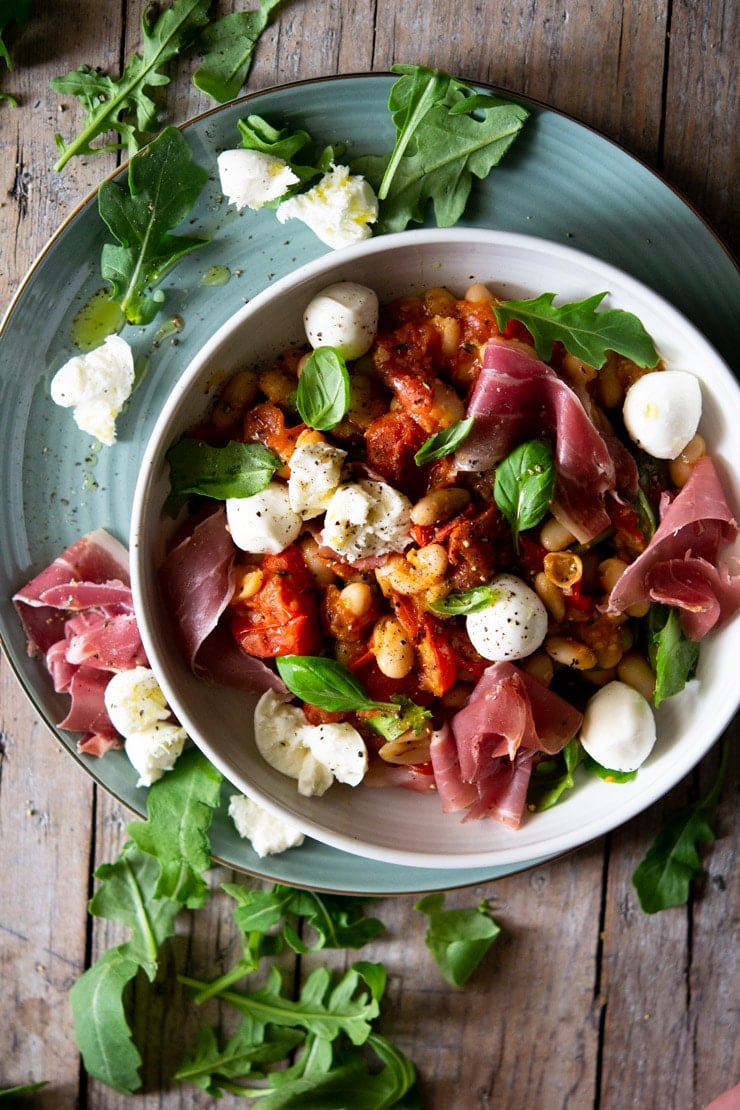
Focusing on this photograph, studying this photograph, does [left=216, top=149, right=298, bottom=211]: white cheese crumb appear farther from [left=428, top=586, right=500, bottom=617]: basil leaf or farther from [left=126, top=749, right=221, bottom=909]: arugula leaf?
[left=126, top=749, right=221, bottom=909]: arugula leaf

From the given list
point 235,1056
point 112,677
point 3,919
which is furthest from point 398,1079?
point 112,677

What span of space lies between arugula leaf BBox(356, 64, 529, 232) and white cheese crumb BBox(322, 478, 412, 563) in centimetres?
62

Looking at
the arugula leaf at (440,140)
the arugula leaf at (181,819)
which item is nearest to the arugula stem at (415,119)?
the arugula leaf at (440,140)

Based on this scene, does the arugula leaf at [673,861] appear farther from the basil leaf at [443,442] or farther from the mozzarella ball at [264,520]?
the mozzarella ball at [264,520]

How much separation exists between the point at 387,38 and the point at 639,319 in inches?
38.1

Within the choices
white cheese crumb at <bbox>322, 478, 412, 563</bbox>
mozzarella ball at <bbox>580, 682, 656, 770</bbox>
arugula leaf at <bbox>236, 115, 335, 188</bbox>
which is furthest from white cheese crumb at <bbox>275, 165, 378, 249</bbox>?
mozzarella ball at <bbox>580, 682, 656, 770</bbox>

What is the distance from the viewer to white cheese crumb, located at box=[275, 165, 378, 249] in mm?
2111

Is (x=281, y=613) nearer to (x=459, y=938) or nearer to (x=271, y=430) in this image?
(x=271, y=430)

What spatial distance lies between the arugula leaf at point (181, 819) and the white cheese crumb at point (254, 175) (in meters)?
1.31

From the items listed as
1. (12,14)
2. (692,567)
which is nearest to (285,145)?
(12,14)

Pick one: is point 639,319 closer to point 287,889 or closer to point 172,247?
point 172,247

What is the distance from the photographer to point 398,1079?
8.46ft

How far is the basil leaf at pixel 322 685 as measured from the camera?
2.02 m

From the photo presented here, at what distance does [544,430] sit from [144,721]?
1.15m
